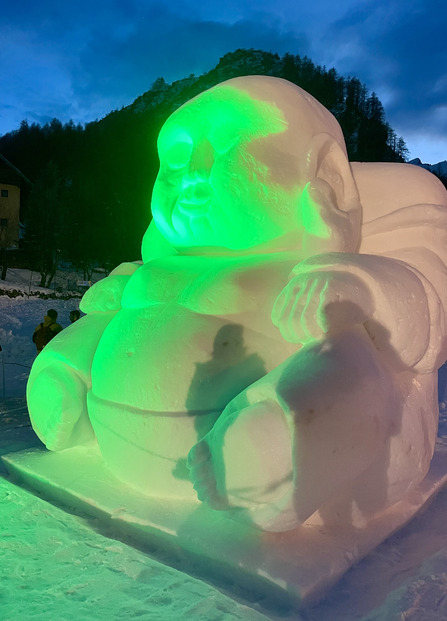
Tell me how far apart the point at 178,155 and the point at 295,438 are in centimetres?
138

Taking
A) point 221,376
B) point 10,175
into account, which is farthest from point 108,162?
point 221,376

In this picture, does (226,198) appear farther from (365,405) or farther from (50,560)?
(50,560)

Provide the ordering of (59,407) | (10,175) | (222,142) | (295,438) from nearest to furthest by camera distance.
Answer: (295,438) < (222,142) < (59,407) < (10,175)

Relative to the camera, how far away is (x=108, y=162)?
125 ft

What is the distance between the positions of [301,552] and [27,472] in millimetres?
1346

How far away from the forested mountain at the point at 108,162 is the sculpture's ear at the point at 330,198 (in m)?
20.6

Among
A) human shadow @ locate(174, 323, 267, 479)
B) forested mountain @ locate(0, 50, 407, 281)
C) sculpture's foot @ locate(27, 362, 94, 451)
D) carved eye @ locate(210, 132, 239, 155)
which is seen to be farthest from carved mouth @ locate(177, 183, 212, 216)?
forested mountain @ locate(0, 50, 407, 281)

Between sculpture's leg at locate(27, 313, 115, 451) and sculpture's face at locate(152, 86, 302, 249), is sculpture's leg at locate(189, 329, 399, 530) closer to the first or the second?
sculpture's face at locate(152, 86, 302, 249)

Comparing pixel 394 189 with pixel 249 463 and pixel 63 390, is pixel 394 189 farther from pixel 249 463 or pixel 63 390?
pixel 63 390

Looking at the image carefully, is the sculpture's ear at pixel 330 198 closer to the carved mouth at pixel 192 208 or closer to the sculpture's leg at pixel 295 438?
the carved mouth at pixel 192 208

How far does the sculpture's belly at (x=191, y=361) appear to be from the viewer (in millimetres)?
1890

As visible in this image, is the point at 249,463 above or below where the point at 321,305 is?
below

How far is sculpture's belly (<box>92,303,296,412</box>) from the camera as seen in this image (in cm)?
189

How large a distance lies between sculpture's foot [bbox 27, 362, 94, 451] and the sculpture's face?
81 centimetres
